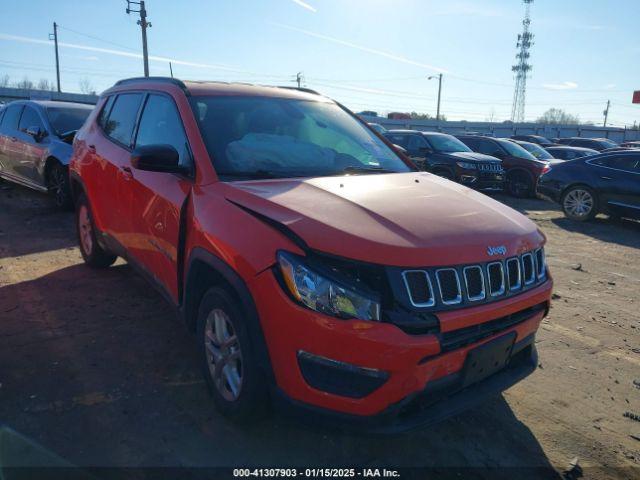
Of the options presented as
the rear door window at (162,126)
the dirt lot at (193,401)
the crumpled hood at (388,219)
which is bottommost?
the dirt lot at (193,401)

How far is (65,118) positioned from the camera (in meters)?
8.24

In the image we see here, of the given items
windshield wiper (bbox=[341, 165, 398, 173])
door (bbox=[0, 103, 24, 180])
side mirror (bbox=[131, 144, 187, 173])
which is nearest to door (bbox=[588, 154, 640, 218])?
windshield wiper (bbox=[341, 165, 398, 173])

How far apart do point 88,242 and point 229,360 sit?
3.25m

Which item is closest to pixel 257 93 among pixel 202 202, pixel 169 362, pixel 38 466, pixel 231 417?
pixel 202 202

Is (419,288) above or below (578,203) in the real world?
Answer: above

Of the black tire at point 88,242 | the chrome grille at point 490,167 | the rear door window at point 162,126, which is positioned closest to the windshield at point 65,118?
the black tire at point 88,242

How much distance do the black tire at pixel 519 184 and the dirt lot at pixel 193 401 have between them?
8.52m

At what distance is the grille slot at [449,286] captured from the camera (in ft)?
7.26

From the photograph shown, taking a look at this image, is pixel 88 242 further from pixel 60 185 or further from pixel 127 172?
pixel 60 185

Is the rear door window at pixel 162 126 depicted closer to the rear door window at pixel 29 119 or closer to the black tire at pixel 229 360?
the black tire at pixel 229 360

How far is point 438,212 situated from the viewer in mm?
2594

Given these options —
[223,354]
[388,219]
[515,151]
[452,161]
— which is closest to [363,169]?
[388,219]

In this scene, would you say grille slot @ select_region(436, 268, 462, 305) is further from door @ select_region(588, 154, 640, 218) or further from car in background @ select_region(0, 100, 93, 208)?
door @ select_region(588, 154, 640, 218)

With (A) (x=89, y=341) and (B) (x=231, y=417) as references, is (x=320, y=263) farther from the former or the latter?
(A) (x=89, y=341)
